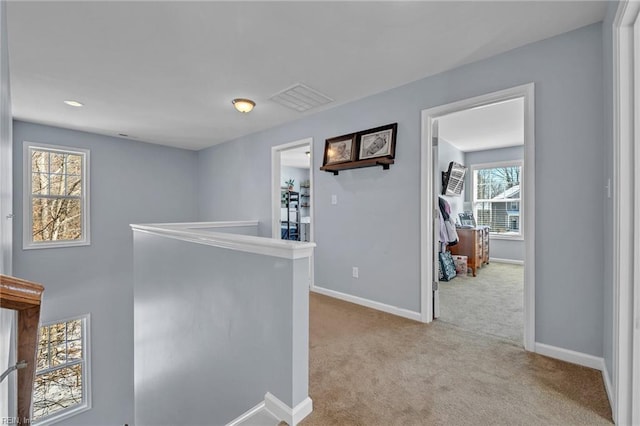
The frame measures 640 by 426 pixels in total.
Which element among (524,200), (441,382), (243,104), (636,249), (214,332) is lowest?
(441,382)

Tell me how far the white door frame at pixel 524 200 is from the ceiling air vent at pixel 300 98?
1191 mm

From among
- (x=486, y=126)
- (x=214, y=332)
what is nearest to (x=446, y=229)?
(x=486, y=126)

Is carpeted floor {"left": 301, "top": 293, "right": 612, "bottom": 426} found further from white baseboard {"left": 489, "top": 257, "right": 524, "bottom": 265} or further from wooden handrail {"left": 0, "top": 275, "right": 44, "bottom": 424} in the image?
white baseboard {"left": 489, "top": 257, "right": 524, "bottom": 265}

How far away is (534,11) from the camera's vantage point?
1.79 m

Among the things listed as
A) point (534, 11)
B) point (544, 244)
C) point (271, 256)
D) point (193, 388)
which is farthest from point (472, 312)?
point (193, 388)

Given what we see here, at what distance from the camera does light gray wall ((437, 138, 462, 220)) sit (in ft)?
16.7

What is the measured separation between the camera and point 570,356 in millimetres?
1918

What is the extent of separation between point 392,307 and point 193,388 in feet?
6.55

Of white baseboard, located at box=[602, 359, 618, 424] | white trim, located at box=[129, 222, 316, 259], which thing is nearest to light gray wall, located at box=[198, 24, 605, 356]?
white baseboard, located at box=[602, 359, 618, 424]

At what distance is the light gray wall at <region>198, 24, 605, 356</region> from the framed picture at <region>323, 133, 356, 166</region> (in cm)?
13

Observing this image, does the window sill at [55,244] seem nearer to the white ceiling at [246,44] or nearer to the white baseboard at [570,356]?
the white ceiling at [246,44]

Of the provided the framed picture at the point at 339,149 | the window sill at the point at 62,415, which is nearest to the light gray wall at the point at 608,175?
the framed picture at the point at 339,149

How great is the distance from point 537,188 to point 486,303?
1.68 metres

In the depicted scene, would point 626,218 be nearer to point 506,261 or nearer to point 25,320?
point 25,320
